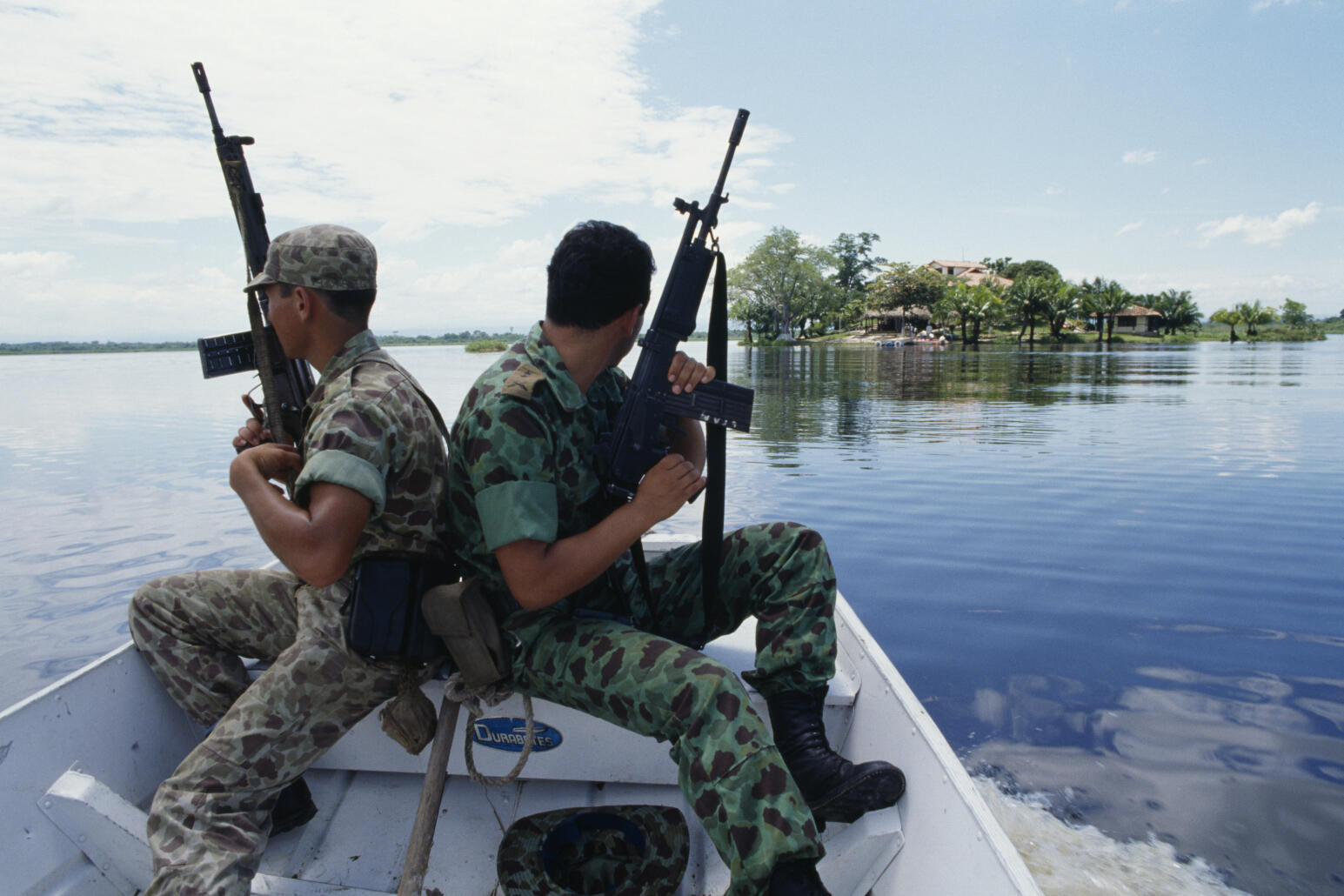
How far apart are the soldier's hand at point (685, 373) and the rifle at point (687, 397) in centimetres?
3

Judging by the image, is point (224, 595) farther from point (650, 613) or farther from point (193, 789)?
point (650, 613)

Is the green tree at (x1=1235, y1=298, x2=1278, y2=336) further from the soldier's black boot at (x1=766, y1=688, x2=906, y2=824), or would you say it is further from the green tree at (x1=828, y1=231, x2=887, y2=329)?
the soldier's black boot at (x1=766, y1=688, x2=906, y2=824)

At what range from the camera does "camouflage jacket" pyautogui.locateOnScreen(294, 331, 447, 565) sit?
213 centimetres

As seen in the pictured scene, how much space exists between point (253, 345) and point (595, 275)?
1555 millimetres

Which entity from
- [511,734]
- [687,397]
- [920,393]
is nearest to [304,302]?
[687,397]

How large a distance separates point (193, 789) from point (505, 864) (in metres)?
0.95

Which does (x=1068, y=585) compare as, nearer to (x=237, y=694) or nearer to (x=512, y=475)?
(x=512, y=475)

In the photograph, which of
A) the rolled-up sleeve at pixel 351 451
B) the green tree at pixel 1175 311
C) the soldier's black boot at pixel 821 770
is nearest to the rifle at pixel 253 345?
the rolled-up sleeve at pixel 351 451

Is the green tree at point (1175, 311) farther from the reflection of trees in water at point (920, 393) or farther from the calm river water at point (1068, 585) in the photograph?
the calm river water at point (1068, 585)

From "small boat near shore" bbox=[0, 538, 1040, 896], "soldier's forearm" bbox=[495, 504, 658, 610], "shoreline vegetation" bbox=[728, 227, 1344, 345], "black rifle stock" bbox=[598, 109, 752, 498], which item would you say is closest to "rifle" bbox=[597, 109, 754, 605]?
"black rifle stock" bbox=[598, 109, 752, 498]

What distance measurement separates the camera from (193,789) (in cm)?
208

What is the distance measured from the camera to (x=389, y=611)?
2322mm

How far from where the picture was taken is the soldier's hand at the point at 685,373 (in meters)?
2.53

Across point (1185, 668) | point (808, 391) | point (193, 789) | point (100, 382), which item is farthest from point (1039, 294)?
point (193, 789)
